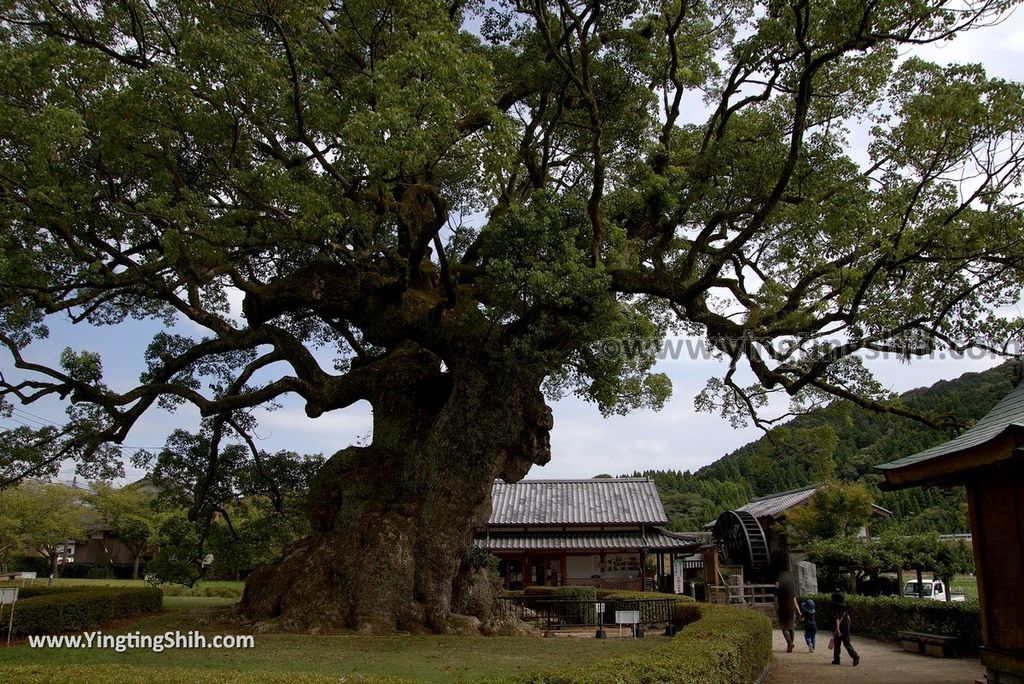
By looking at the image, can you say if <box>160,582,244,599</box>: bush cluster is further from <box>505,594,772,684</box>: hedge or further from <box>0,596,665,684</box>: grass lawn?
<box>505,594,772,684</box>: hedge

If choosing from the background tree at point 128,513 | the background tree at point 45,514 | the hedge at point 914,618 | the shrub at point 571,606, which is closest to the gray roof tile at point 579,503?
the shrub at point 571,606

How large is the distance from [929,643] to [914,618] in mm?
1860

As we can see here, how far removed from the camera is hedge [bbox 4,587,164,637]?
38.2 ft

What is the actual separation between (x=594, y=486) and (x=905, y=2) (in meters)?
23.7

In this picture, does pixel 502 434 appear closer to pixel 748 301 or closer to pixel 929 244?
pixel 748 301

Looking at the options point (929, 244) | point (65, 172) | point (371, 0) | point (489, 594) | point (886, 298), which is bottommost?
point (489, 594)

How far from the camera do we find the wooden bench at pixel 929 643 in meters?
12.6

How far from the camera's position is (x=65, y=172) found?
971cm

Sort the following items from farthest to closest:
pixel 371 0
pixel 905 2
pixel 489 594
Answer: pixel 489 594, pixel 371 0, pixel 905 2

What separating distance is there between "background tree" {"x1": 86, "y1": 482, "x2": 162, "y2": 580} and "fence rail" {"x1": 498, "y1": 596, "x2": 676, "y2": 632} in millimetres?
22541

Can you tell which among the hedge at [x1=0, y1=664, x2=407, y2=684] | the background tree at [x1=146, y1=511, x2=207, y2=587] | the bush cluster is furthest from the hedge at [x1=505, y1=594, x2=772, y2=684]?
the bush cluster

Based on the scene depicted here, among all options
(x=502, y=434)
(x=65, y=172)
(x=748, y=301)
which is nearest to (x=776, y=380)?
(x=748, y=301)

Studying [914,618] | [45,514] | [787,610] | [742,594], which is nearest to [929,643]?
[914,618]

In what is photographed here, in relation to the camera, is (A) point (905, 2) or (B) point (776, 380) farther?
(B) point (776, 380)
